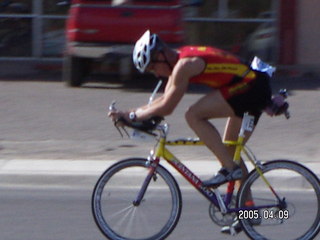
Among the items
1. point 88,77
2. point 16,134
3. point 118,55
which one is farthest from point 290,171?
point 88,77

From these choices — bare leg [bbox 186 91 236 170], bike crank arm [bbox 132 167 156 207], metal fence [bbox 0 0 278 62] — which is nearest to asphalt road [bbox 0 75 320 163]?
metal fence [bbox 0 0 278 62]

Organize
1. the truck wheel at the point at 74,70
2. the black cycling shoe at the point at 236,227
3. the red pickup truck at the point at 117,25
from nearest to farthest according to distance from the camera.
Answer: the black cycling shoe at the point at 236,227
the red pickup truck at the point at 117,25
the truck wheel at the point at 74,70

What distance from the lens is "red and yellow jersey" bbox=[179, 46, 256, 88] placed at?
655 cm

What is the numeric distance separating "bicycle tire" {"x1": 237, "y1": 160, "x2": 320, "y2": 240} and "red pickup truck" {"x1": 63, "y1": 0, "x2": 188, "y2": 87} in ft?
25.0

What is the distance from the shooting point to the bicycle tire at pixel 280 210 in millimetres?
6727

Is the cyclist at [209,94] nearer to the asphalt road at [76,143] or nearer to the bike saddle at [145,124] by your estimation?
the bike saddle at [145,124]

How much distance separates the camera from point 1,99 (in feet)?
45.9

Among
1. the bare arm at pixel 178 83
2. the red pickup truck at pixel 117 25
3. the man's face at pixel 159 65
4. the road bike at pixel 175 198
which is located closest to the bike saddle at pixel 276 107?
the road bike at pixel 175 198

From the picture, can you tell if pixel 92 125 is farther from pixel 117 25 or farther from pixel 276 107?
pixel 276 107

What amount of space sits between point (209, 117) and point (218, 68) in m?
0.35

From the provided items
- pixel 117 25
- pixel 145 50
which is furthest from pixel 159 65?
pixel 117 25

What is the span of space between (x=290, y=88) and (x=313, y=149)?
15.1 ft

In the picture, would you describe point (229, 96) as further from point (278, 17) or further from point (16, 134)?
point (278, 17)

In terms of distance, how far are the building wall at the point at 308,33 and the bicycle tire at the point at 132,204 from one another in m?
10.1
